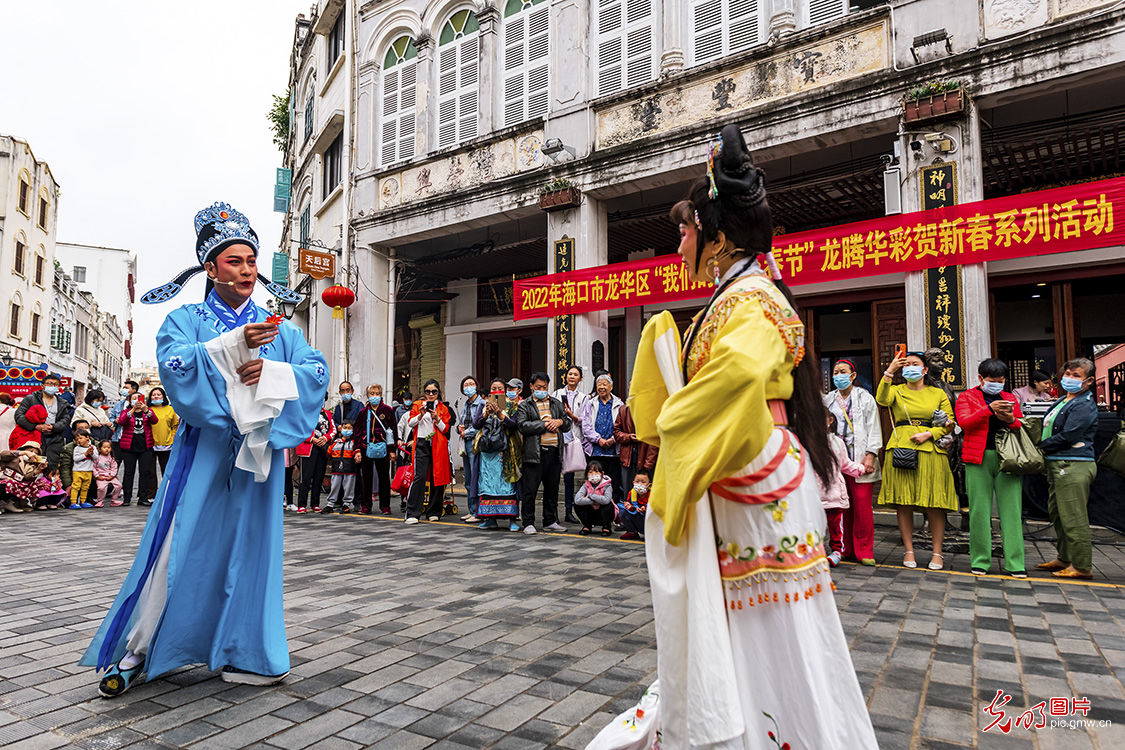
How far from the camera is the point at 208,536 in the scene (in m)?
3.22

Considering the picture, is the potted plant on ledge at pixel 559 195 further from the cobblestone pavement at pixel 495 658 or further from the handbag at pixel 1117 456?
the handbag at pixel 1117 456

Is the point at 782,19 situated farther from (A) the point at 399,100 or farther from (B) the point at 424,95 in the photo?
(A) the point at 399,100

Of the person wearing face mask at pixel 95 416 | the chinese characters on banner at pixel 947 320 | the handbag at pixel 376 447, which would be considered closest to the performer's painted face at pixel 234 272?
the handbag at pixel 376 447

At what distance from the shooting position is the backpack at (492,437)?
877cm

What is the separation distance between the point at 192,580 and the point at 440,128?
1285cm

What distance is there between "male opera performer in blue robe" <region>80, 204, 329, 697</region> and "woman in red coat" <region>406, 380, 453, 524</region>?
6370mm

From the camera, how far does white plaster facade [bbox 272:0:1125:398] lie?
848 cm

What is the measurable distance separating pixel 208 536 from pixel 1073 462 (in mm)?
6555

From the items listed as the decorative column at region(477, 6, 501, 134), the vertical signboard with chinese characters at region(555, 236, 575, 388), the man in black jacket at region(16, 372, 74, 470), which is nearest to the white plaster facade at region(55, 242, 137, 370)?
the man in black jacket at region(16, 372, 74, 470)

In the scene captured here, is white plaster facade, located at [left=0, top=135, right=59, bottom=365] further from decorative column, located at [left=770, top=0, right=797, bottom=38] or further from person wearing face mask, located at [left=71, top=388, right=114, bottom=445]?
decorative column, located at [left=770, top=0, right=797, bottom=38]

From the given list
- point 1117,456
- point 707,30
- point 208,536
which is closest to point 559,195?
point 707,30

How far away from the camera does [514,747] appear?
2.54 meters

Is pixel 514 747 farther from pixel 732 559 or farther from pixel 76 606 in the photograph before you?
pixel 76 606

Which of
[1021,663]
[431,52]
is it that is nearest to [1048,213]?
[1021,663]
